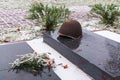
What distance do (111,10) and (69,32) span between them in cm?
189

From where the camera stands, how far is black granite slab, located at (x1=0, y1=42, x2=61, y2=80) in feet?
8.34

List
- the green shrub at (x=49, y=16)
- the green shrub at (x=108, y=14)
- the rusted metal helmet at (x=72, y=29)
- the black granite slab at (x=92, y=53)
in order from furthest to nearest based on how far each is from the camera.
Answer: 1. the green shrub at (x=108, y=14)
2. the green shrub at (x=49, y=16)
3. the rusted metal helmet at (x=72, y=29)
4. the black granite slab at (x=92, y=53)

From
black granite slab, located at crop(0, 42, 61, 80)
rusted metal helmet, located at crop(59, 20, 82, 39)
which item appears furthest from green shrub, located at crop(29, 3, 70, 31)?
rusted metal helmet, located at crop(59, 20, 82, 39)

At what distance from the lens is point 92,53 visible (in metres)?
2.87

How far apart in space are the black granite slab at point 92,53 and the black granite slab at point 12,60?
0.35m

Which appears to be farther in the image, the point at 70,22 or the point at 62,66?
the point at 70,22

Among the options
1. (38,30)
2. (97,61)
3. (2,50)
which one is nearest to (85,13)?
(38,30)

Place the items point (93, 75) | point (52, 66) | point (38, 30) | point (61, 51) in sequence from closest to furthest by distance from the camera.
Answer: point (93, 75) < point (52, 66) < point (61, 51) < point (38, 30)

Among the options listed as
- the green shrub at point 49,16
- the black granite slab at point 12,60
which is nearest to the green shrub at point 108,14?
the green shrub at point 49,16

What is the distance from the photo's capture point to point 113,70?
2404 millimetres

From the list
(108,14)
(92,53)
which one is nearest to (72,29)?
(92,53)

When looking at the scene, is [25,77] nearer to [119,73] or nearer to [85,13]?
[119,73]

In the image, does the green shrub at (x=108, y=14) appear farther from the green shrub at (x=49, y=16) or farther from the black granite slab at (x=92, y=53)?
the black granite slab at (x=92, y=53)

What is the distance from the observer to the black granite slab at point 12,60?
2541mm
